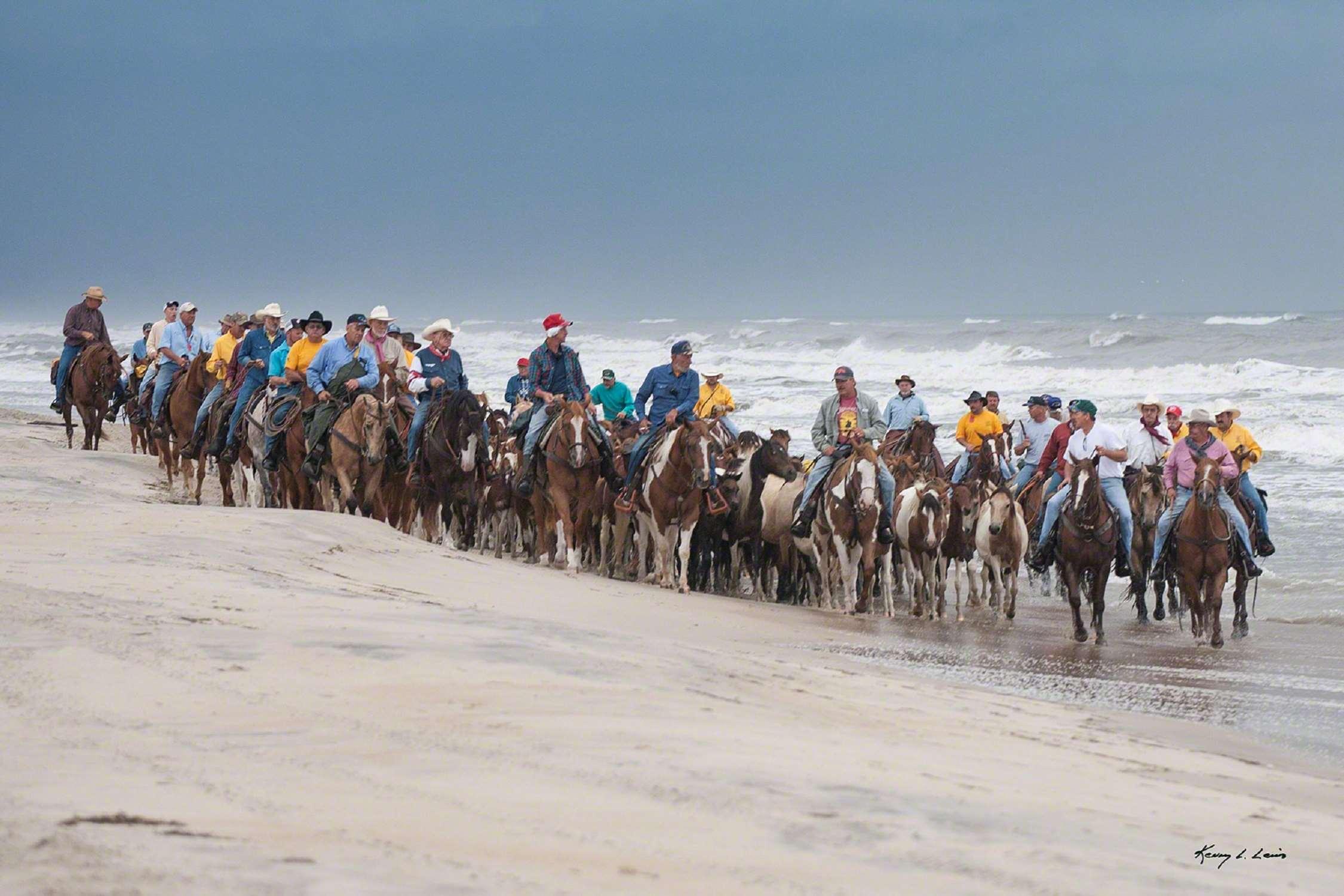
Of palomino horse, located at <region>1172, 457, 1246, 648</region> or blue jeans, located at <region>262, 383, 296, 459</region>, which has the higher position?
blue jeans, located at <region>262, 383, 296, 459</region>

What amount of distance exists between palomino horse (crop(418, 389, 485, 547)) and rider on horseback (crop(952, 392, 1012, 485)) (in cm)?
575

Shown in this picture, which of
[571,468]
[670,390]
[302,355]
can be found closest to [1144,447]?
[670,390]

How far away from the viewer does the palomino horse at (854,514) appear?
1603 centimetres

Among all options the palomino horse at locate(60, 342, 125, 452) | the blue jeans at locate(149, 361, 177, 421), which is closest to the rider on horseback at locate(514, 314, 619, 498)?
the blue jeans at locate(149, 361, 177, 421)

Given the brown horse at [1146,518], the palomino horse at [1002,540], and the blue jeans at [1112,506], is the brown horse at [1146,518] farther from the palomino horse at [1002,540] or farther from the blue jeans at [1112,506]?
the blue jeans at [1112,506]

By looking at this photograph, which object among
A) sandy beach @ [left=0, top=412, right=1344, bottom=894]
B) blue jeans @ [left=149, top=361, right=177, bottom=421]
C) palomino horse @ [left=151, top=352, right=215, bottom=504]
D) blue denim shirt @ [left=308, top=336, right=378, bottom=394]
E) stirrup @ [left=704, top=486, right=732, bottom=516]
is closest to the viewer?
sandy beach @ [left=0, top=412, right=1344, bottom=894]

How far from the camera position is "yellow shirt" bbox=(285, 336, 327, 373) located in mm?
17031

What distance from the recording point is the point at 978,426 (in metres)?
19.6

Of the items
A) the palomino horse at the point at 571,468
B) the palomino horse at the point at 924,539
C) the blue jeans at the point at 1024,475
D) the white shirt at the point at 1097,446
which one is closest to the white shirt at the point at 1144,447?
the blue jeans at the point at 1024,475

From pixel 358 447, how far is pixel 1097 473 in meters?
7.28

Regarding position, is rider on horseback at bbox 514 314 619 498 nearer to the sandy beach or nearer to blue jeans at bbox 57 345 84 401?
the sandy beach

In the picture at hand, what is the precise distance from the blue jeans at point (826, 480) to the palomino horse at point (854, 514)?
0.07m

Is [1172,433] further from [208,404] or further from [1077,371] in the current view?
[1077,371]

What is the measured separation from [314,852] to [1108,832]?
268cm
